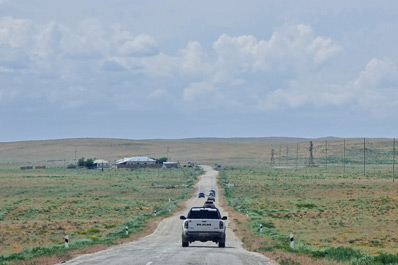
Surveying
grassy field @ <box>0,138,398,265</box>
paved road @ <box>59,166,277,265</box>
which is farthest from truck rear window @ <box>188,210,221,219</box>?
grassy field @ <box>0,138,398,265</box>

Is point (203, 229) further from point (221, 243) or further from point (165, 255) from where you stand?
point (165, 255)

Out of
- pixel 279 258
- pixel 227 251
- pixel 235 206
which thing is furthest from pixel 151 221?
pixel 279 258

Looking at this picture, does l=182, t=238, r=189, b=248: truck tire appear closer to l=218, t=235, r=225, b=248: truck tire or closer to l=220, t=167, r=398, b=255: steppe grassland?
l=218, t=235, r=225, b=248: truck tire

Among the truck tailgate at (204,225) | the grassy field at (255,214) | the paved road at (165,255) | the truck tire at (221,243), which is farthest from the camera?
the grassy field at (255,214)

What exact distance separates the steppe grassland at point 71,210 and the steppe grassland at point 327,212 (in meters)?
9.30

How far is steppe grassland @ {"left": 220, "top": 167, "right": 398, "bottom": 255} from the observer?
4534 cm

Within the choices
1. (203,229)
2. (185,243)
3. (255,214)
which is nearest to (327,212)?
(255,214)

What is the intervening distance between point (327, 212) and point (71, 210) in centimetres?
2504

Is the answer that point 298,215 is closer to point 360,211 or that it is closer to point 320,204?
point 360,211

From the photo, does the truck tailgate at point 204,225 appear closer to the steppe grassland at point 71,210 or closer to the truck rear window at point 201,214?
the truck rear window at point 201,214

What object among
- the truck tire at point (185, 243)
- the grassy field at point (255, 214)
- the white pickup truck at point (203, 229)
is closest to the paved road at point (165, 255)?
the white pickup truck at point (203, 229)

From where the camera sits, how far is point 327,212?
69.5 metres

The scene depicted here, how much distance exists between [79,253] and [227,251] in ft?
21.0

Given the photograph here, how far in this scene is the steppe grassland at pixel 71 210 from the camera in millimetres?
47500
